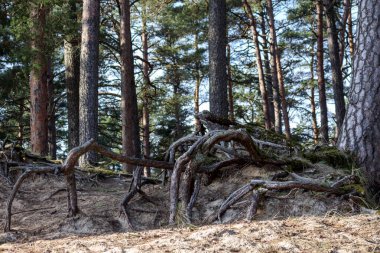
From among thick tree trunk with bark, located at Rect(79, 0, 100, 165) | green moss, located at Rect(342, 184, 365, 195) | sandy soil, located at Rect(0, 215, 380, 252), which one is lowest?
sandy soil, located at Rect(0, 215, 380, 252)

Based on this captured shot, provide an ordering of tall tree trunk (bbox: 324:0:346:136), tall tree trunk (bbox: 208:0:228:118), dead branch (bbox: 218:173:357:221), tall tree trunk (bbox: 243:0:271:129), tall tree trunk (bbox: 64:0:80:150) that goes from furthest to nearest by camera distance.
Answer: tall tree trunk (bbox: 243:0:271:129), tall tree trunk (bbox: 324:0:346:136), tall tree trunk (bbox: 64:0:80:150), tall tree trunk (bbox: 208:0:228:118), dead branch (bbox: 218:173:357:221)

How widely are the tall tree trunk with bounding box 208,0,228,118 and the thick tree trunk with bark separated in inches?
111

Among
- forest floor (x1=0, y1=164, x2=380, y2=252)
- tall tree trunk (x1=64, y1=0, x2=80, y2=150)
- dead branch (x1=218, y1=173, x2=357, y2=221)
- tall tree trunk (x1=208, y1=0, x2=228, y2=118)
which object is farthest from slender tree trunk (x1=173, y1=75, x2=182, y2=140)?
dead branch (x1=218, y1=173, x2=357, y2=221)

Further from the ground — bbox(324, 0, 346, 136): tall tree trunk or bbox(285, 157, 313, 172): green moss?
bbox(324, 0, 346, 136): tall tree trunk

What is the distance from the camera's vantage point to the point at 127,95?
13.8 m

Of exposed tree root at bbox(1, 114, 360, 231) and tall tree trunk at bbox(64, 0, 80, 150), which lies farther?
tall tree trunk at bbox(64, 0, 80, 150)

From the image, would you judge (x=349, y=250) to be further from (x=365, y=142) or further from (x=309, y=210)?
(x=365, y=142)

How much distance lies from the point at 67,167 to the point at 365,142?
318 centimetres

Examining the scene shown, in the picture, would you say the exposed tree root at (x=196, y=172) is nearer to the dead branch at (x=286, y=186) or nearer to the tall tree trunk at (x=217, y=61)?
the dead branch at (x=286, y=186)

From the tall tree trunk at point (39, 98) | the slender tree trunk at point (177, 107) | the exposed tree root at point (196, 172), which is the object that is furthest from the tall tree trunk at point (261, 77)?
the exposed tree root at point (196, 172)

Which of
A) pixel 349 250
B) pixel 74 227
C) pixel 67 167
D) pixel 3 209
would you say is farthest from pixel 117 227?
pixel 349 250

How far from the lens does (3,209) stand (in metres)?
5.49

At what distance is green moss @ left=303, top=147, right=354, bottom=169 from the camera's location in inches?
195

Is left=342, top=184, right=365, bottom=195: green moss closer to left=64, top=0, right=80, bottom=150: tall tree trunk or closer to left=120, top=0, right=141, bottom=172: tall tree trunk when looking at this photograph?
left=120, top=0, right=141, bottom=172: tall tree trunk
